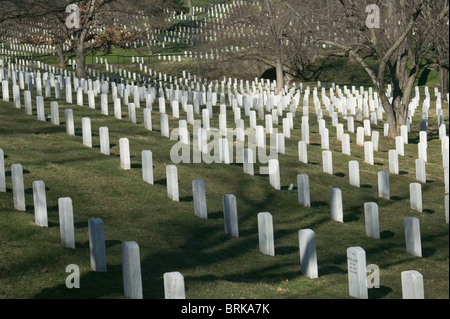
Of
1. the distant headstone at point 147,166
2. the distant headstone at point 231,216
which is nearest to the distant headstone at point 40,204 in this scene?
the distant headstone at point 231,216

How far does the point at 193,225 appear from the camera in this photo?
1115 centimetres

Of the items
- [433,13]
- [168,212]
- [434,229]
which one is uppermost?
[433,13]

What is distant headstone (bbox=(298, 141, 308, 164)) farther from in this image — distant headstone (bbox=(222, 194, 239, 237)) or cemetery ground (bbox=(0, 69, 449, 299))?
distant headstone (bbox=(222, 194, 239, 237))

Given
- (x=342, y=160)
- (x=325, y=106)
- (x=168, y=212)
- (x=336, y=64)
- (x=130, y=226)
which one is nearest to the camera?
(x=130, y=226)

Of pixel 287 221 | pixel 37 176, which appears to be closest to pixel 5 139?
pixel 37 176

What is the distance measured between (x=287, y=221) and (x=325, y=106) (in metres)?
18.6

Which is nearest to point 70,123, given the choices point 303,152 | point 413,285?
point 303,152

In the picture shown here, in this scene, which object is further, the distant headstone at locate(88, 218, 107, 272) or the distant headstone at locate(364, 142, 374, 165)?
the distant headstone at locate(364, 142, 374, 165)

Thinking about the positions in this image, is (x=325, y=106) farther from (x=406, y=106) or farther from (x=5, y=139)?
(x=5, y=139)

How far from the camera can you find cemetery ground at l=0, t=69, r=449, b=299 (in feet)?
27.4

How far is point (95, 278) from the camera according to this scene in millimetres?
8258

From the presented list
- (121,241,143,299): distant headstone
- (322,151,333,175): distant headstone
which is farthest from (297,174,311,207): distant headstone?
(121,241,143,299): distant headstone

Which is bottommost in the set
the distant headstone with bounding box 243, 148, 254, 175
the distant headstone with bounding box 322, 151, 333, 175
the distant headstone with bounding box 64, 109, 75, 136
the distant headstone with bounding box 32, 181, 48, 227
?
the distant headstone with bounding box 322, 151, 333, 175

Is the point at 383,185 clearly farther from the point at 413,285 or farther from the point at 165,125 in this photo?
the point at 413,285
